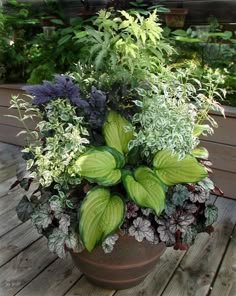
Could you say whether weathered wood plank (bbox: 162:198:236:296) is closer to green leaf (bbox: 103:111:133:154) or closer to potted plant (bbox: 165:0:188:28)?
green leaf (bbox: 103:111:133:154)

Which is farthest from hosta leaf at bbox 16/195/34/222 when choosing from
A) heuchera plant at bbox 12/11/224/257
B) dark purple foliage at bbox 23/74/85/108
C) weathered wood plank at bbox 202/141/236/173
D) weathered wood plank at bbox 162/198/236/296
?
weathered wood plank at bbox 202/141/236/173

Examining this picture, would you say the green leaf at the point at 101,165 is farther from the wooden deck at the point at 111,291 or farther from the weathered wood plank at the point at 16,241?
the weathered wood plank at the point at 16,241

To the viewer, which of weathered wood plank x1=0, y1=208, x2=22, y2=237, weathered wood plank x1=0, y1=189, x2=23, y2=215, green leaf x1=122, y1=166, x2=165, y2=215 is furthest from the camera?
weathered wood plank x1=0, y1=189, x2=23, y2=215

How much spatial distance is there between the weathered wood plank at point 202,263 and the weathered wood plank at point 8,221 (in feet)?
2.97

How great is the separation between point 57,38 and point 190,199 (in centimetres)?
229

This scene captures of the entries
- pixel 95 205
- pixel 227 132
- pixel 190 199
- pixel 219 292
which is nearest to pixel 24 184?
pixel 95 205

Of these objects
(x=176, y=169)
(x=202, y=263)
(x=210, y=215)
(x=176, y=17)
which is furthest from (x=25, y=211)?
(x=176, y=17)

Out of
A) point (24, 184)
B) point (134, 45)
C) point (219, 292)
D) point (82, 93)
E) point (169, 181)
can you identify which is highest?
point (134, 45)

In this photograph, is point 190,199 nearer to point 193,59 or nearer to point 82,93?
point 82,93

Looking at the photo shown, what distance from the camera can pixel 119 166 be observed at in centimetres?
131

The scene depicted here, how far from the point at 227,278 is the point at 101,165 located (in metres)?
0.81

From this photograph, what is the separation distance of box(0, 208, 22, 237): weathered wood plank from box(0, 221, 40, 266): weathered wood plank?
1.3 inches

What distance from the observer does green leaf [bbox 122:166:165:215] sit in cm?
120

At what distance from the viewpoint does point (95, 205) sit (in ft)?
4.06
